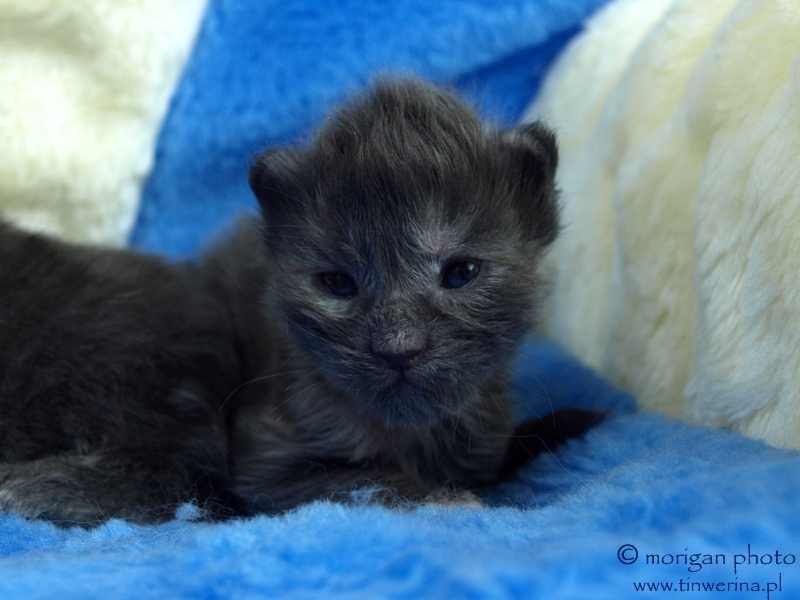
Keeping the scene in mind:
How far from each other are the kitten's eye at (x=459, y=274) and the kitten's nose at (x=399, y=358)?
0.15m

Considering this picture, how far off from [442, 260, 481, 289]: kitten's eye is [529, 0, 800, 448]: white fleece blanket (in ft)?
1.45

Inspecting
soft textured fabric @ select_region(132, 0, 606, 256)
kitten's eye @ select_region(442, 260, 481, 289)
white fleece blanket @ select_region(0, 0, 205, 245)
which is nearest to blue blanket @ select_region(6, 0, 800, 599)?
kitten's eye @ select_region(442, 260, 481, 289)

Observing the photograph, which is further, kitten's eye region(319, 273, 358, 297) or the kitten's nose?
kitten's eye region(319, 273, 358, 297)

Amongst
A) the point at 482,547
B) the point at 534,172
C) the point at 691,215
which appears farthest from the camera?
the point at 691,215

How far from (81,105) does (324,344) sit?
137cm

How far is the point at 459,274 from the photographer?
1.33 meters

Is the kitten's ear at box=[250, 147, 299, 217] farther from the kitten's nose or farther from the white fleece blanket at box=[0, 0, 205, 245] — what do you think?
the white fleece blanket at box=[0, 0, 205, 245]

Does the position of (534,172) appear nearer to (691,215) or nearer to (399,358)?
(691,215)

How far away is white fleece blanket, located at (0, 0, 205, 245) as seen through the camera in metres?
2.19

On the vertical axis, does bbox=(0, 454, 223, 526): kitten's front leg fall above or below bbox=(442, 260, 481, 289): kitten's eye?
below

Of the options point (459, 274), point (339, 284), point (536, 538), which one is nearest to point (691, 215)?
point (459, 274)

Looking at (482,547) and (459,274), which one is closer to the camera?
(482,547)

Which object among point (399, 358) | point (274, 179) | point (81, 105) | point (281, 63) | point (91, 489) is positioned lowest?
point (91, 489)

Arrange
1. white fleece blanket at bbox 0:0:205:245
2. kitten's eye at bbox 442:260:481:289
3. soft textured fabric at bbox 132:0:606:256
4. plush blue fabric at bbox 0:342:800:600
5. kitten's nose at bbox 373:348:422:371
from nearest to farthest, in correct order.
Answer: plush blue fabric at bbox 0:342:800:600
kitten's nose at bbox 373:348:422:371
kitten's eye at bbox 442:260:481:289
white fleece blanket at bbox 0:0:205:245
soft textured fabric at bbox 132:0:606:256
